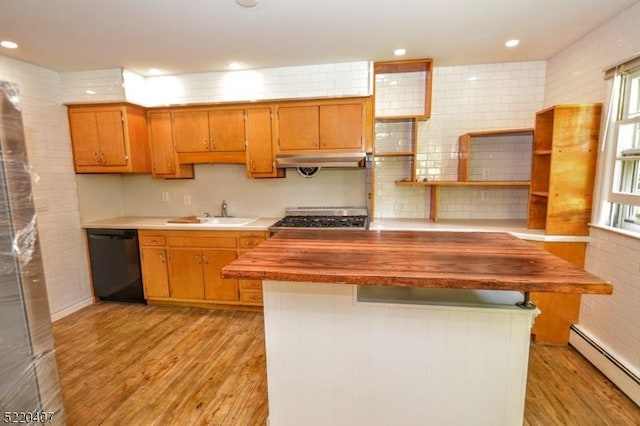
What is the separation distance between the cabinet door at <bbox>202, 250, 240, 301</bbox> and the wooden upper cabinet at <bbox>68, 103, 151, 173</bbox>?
1312 millimetres

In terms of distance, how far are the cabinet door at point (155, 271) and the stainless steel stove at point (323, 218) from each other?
4.35 feet

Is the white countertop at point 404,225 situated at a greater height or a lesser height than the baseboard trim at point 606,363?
greater

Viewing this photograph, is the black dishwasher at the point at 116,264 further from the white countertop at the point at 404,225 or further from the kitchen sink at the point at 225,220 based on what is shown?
the kitchen sink at the point at 225,220

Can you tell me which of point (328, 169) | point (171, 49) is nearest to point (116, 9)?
point (171, 49)

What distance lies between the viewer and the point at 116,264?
3422 millimetres

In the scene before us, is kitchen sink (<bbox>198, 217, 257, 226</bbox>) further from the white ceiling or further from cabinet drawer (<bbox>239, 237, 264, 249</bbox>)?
the white ceiling

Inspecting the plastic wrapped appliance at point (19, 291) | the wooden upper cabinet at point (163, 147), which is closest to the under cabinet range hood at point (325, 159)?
the wooden upper cabinet at point (163, 147)

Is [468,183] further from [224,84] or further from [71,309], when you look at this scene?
[71,309]

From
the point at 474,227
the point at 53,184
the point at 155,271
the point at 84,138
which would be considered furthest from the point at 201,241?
the point at 474,227

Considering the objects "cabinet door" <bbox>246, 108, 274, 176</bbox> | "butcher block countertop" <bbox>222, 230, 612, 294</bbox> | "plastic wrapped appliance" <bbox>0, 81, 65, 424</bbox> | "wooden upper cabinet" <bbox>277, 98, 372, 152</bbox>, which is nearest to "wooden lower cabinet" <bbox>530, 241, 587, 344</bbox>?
"butcher block countertop" <bbox>222, 230, 612, 294</bbox>

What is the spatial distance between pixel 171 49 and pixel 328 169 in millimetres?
1895

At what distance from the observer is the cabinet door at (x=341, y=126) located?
3.07m

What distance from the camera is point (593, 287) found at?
1.13 meters

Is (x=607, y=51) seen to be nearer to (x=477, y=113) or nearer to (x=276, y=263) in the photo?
(x=477, y=113)
